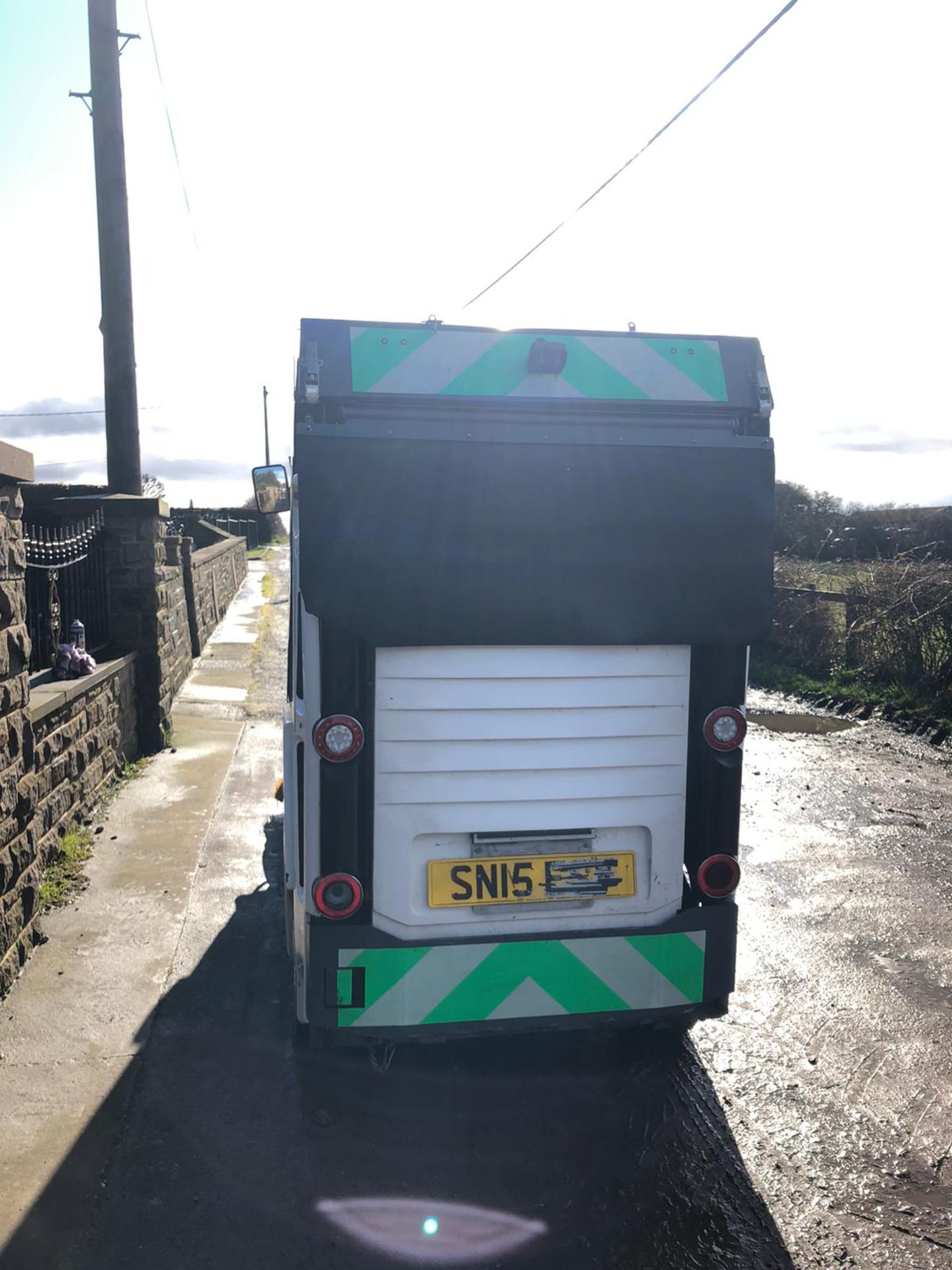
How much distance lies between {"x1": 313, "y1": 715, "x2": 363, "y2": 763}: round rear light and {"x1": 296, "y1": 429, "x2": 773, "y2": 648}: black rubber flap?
0.31 m

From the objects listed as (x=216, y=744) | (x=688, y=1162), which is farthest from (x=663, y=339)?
(x=216, y=744)

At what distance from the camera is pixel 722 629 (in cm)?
383

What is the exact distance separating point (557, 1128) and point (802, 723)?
8.72m

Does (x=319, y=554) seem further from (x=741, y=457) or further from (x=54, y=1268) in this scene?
(x=54, y=1268)

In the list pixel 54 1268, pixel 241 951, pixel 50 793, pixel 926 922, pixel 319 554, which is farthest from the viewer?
pixel 50 793

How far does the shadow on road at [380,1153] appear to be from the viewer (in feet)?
10.6

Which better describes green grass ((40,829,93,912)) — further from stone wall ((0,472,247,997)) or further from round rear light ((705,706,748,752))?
round rear light ((705,706,748,752))

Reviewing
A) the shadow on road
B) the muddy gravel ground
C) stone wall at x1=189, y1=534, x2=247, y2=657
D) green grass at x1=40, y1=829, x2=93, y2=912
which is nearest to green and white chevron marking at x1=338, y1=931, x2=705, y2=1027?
the shadow on road

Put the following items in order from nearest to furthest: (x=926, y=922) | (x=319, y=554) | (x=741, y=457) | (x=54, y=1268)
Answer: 1. (x=54, y=1268)
2. (x=319, y=554)
3. (x=741, y=457)
4. (x=926, y=922)

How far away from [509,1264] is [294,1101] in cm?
123

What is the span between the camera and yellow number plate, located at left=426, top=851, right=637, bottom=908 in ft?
12.4

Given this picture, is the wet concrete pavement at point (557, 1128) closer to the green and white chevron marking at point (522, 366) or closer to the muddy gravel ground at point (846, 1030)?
the muddy gravel ground at point (846, 1030)

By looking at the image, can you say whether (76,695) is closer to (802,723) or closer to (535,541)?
(535,541)

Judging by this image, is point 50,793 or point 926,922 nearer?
point 926,922
